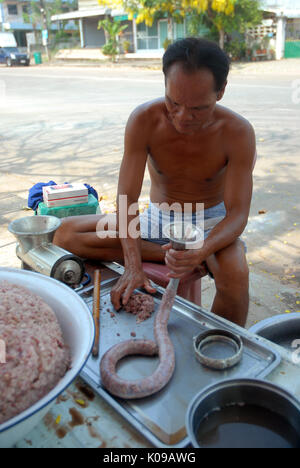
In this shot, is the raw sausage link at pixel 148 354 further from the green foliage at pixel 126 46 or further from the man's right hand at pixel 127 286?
the green foliage at pixel 126 46

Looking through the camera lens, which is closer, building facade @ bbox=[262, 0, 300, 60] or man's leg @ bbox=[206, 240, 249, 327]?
man's leg @ bbox=[206, 240, 249, 327]

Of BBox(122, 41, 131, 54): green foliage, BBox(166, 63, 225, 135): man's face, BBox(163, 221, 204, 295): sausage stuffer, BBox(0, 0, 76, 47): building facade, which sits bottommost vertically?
BBox(163, 221, 204, 295): sausage stuffer

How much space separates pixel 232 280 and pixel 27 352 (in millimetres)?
1129

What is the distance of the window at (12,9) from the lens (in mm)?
36194

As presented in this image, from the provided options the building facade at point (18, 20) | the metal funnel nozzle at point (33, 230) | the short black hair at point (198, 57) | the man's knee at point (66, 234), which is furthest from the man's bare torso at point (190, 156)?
the building facade at point (18, 20)

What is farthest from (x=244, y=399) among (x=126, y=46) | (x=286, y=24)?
(x=126, y=46)

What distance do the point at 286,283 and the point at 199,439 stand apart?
2.31 metres

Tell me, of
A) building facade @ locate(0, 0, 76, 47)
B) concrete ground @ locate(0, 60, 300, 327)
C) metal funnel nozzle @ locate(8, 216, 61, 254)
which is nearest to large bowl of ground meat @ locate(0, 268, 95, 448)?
metal funnel nozzle @ locate(8, 216, 61, 254)

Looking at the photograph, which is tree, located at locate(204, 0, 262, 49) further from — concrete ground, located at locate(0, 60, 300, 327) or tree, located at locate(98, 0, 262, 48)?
concrete ground, located at locate(0, 60, 300, 327)

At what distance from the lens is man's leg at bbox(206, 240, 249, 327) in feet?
6.24

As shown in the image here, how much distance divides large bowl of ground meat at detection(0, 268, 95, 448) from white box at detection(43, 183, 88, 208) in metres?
1.33

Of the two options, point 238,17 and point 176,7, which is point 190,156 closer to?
point 238,17

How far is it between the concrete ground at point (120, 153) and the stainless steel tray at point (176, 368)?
1.30 metres

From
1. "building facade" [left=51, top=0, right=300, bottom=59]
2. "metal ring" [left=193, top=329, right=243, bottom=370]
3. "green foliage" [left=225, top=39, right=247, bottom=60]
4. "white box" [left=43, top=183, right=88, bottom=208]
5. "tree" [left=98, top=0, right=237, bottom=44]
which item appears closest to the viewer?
"metal ring" [left=193, top=329, right=243, bottom=370]
